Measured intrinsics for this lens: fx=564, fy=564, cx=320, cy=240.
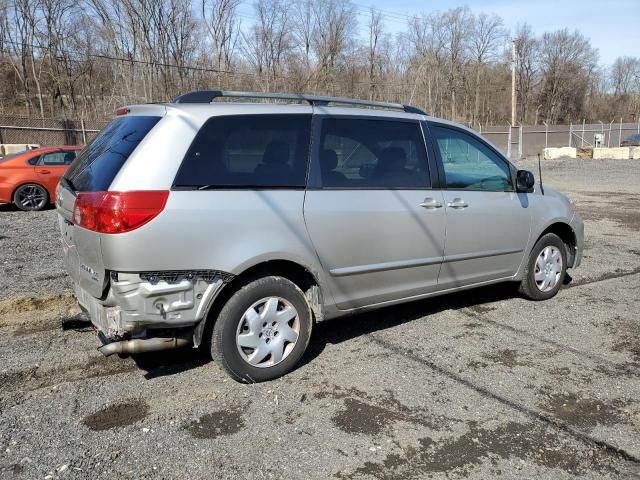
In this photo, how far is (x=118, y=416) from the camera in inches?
138

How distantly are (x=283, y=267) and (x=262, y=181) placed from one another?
2.09 ft

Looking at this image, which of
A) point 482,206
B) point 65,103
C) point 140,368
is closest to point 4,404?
point 140,368

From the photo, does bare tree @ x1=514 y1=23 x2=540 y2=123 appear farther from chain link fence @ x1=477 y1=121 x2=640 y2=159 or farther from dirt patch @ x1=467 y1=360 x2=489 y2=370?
dirt patch @ x1=467 y1=360 x2=489 y2=370

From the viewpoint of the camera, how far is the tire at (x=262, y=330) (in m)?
3.76

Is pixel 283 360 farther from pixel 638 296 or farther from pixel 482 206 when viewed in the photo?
pixel 638 296

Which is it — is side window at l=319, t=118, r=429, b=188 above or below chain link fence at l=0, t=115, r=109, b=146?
below

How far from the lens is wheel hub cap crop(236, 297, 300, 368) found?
3.85m

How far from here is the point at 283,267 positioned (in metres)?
4.05

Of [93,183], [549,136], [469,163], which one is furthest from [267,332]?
[549,136]

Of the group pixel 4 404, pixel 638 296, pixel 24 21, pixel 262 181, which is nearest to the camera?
pixel 4 404

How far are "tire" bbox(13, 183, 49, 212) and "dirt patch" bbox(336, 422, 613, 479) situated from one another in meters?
12.3

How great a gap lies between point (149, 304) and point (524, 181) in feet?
12.2

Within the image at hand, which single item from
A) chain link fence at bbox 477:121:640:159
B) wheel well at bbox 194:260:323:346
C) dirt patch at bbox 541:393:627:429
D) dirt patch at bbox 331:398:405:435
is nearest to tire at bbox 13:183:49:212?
wheel well at bbox 194:260:323:346

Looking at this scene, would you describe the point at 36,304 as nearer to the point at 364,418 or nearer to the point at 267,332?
the point at 267,332
